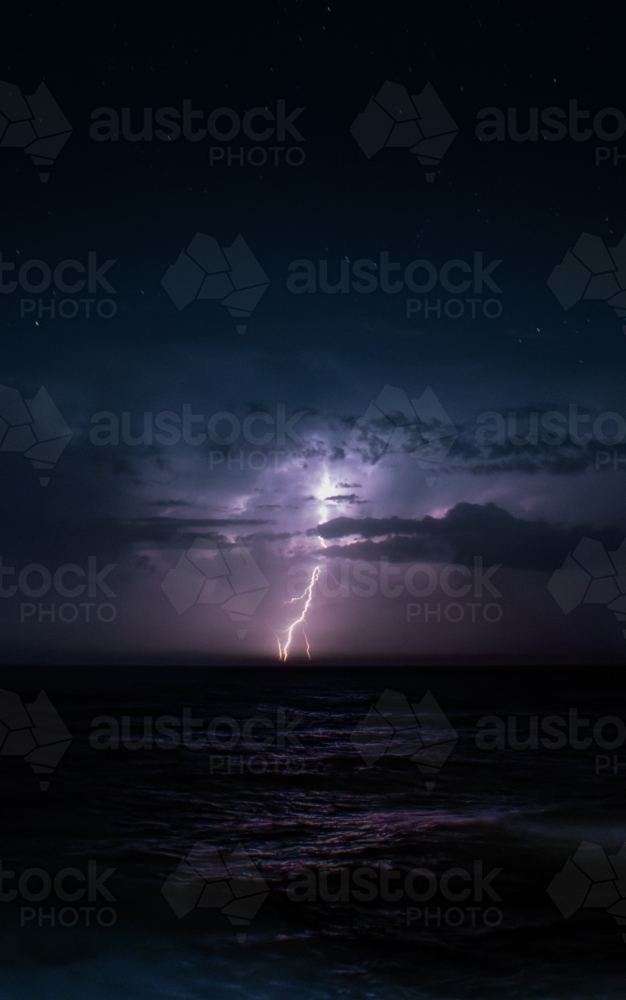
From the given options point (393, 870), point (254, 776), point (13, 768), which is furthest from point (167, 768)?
point (393, 870)

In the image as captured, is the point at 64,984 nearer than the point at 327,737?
Yes

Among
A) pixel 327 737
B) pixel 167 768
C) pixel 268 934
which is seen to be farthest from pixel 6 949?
pixel 327 737

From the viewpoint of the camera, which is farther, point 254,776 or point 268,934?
point 254,776

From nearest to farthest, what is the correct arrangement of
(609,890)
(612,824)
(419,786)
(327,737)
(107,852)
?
(609,890) → (107,852) → (612,824) → (419,786) → (327,737)

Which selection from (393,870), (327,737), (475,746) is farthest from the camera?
(327,737)

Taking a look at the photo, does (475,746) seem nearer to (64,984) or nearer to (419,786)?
(419,786)

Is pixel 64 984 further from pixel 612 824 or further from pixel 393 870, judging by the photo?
pixel 612 824
